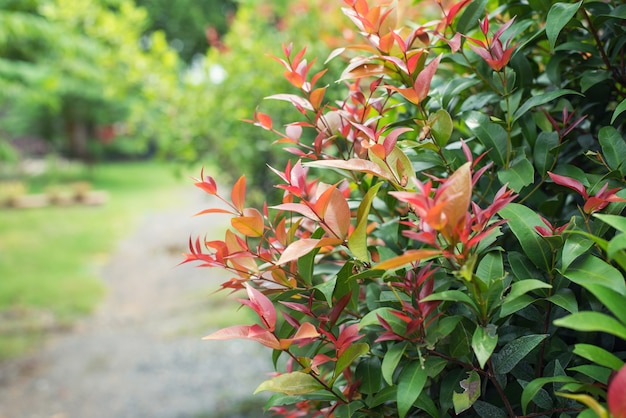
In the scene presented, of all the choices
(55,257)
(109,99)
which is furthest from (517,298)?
(55,257)

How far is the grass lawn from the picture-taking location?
19.5 ft

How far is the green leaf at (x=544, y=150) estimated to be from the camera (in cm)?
86

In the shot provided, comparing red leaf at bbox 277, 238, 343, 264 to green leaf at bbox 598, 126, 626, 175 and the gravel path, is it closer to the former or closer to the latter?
green leaf at bbox 598, 126, 626, 175

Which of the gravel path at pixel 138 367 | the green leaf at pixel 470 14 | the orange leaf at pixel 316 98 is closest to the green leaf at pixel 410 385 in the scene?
the orange leaf at pixel 316 98

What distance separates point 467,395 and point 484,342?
91 millimetres

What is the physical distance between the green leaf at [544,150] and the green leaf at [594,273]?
23 cm

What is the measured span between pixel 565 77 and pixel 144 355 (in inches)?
187

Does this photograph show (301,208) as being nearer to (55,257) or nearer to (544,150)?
(544,150)

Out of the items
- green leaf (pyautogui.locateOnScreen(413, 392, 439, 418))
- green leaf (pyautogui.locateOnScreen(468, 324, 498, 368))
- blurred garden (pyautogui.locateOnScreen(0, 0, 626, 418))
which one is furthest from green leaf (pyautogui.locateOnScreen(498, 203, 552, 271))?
green leaf (pyautogui.locateOnScreen(413, 392, 439, 418))

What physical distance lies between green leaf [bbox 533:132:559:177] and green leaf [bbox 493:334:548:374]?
10.9 inches

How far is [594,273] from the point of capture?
629 mm

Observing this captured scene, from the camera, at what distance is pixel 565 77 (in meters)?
1.02

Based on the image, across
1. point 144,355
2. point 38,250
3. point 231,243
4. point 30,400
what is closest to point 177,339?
point 144,355

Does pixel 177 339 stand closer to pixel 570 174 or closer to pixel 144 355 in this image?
pixel 144 355
